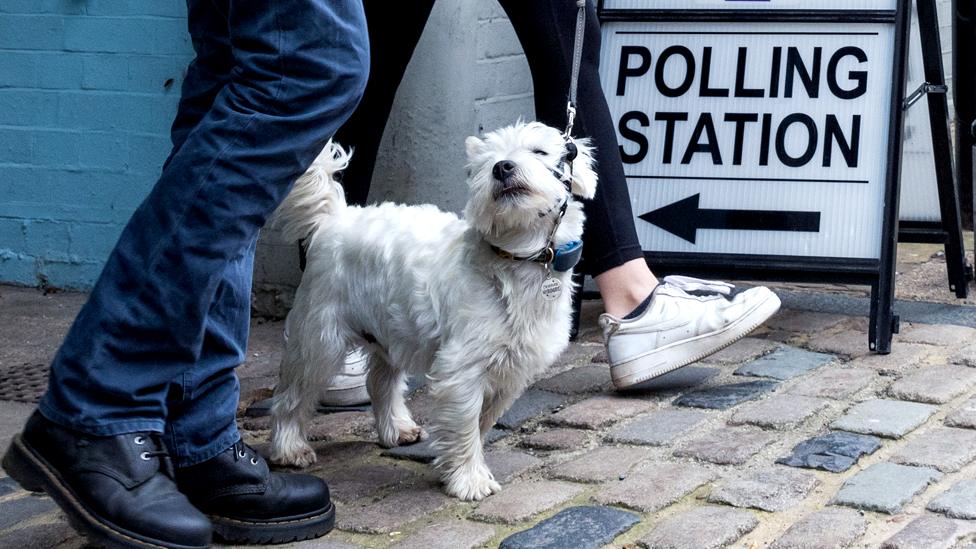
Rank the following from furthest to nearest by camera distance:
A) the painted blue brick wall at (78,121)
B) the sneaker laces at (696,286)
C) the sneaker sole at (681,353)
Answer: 1. the painted blue brick wall at (78,121)
2. the sneaker laces at (696,286)
3. the sneaker sole at (681,353)

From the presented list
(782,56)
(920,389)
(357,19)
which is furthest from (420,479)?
(782,56)

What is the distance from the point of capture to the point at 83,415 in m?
2.35

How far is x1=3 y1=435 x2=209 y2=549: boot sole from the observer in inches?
91.6

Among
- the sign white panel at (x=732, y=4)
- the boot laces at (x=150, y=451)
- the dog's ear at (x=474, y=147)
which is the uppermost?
the sign white panel at (x=732, y=4)

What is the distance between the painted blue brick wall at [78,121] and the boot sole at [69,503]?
Answer: 265 centimetres

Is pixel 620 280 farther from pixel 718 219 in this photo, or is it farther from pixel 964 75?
pixel 964 75

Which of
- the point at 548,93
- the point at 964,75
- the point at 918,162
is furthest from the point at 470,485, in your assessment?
the point at 964,75

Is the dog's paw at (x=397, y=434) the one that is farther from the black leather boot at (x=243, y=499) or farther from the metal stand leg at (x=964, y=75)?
the metal stand leg at (x=964, y=75)

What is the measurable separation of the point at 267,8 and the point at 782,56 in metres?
2.44

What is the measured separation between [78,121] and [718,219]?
2.44m

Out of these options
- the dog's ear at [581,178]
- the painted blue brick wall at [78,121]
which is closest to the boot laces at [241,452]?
the dog's ear at [581,178]

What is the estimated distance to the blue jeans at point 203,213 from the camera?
7.68ft

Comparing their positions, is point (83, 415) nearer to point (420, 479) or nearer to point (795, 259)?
point (420, 479)

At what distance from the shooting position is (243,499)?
2.56m
